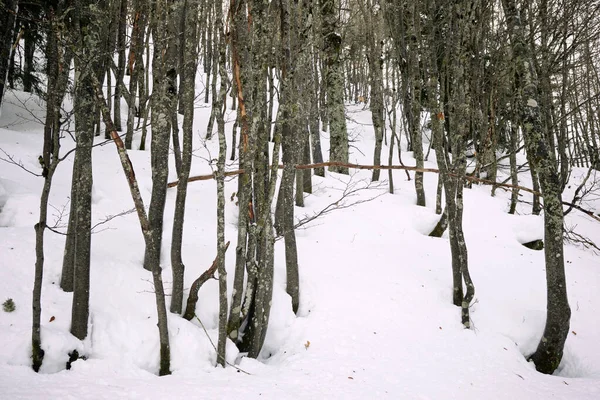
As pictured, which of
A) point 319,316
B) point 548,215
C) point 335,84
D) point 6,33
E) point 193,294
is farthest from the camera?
point 335,84

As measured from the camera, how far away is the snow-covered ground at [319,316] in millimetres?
3438

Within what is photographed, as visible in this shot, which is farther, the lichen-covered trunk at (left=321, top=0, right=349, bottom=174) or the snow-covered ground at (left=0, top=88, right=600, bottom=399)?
the lichen-covered trunk at (left=321, top=0, right=349, bottom=174)

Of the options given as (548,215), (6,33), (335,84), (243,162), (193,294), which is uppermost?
(6,33)

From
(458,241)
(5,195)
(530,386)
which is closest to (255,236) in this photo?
(458,241)

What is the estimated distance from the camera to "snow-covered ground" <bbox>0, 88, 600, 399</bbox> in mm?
3438

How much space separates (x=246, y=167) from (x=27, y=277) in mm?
2772

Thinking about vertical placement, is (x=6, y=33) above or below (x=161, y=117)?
above

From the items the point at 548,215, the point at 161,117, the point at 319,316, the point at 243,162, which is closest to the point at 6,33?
the point at 161,117

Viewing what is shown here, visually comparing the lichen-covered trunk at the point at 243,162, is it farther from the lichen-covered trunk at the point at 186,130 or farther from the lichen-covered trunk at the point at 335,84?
the lichen-covered trunk at the point at 335,84

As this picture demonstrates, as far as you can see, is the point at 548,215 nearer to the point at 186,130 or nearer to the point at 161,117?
the point at 186,130

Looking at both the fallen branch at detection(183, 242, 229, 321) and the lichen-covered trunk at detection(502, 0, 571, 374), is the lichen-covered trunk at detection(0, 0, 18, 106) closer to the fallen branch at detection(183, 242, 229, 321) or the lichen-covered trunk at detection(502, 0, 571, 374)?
the fallen branch at detection(183, 242, 229, 321)

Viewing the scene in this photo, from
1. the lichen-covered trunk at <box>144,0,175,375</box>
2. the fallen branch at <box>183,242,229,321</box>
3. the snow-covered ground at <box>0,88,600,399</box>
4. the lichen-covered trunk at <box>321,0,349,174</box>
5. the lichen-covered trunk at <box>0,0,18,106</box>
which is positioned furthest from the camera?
the lichen-covered trunk at <box>321,0,349,174</box>

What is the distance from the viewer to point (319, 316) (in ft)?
15.6

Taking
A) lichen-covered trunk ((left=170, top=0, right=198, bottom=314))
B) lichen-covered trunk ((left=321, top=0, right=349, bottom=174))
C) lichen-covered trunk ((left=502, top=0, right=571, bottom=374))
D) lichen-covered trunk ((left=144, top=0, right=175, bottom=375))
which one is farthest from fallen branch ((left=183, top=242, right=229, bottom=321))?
lichen-covered trunk ((left=321, top=0, right=349, bottom=174))
